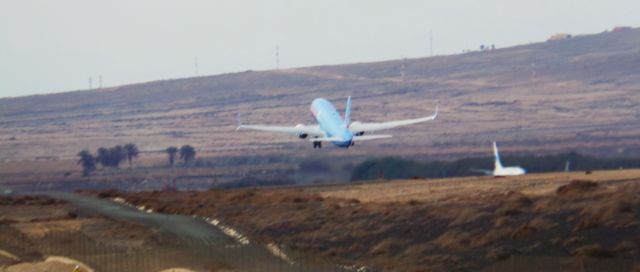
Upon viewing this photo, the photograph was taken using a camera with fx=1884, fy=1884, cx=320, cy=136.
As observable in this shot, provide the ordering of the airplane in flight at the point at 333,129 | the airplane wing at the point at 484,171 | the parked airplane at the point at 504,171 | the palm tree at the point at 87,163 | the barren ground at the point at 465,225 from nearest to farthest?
the barren ground at the point at 465,225 < the parked airplane at the point at 504,171 < the airplane in flight at the point at 333,129 < the airplane wing at the point at 484,171 < the palm tree at the point at 87,163

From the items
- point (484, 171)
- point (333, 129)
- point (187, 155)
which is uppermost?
point (333, 129)

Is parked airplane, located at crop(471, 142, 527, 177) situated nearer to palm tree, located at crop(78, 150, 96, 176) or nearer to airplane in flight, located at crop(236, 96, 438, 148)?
airplane in flight, located at crop(236, 96, 438, 148)

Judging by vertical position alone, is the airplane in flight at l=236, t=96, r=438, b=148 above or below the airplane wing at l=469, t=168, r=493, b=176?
above

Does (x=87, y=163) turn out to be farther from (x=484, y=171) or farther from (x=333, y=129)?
(x=484, y=171)

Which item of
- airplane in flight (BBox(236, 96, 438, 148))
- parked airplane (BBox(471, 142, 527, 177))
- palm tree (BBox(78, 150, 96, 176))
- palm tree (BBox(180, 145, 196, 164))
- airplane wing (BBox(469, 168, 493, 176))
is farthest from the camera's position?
palm tree (BBox(180, 145, 196, 164))

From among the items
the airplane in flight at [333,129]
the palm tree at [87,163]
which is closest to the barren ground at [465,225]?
the airplane in flight at [333,129]

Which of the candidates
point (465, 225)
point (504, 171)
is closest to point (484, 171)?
point (504, 171)

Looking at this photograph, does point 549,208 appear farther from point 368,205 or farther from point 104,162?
point 104,162

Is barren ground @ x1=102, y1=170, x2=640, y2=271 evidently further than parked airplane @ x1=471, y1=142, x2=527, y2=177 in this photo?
No

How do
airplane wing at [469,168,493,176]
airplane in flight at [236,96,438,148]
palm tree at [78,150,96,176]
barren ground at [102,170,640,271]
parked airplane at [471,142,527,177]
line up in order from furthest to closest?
palm tree at [78,150,96,176] → airplane wing at [469,168,493,176] → airplane in flight at [236,96,438,148] → parked airplane at [471,142,527,177] → barren ground at [102,170,640,271]

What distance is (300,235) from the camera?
71062 mm

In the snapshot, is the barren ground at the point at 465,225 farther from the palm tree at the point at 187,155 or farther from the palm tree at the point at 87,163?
the palm tree at the point at 187,155

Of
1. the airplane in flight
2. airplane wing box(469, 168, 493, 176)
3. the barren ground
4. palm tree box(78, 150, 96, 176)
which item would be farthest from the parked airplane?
palm tree box(78, 150, 96, 176)

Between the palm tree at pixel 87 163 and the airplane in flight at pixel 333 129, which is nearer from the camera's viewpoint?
the airplane in flight at pixel 333 129
